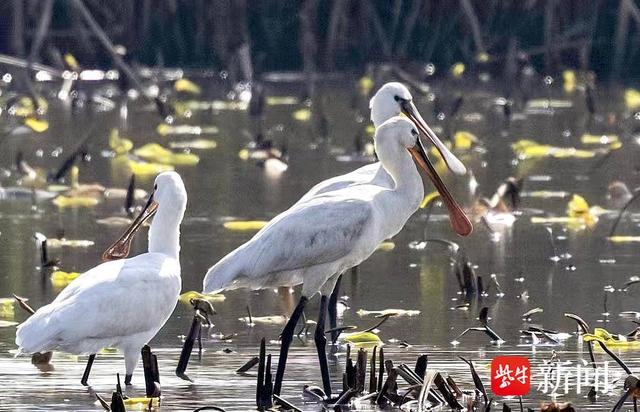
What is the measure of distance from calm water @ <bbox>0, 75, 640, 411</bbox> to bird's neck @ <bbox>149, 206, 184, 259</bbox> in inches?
22.3

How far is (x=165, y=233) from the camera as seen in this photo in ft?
31.2

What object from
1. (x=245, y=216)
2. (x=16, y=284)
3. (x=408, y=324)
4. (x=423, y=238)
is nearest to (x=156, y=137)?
(x=245, y=216)

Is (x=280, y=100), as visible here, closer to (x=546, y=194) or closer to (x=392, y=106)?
(x=546, y=194)

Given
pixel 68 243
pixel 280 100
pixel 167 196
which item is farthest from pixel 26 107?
pixel 167 196

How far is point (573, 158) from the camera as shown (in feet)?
66.0

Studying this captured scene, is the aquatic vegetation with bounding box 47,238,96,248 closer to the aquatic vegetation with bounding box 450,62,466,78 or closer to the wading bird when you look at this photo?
the wading bird

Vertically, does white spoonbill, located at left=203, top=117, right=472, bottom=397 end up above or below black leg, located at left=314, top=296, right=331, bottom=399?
above

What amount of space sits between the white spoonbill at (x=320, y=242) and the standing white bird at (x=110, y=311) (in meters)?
0.34

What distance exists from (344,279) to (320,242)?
3.00 metres

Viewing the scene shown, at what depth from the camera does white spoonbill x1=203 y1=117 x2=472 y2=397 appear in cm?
931

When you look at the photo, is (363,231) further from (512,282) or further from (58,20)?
(58,20)

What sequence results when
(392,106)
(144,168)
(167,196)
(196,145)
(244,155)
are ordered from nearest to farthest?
(167,196), (392,106), (144,168), (244,155), (196,145)

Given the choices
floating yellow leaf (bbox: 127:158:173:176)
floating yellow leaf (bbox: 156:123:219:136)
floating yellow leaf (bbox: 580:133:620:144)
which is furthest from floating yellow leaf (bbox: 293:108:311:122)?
floating yellow leaf (bbox: 127:158:173:176)

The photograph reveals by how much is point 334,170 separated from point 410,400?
410 inches
